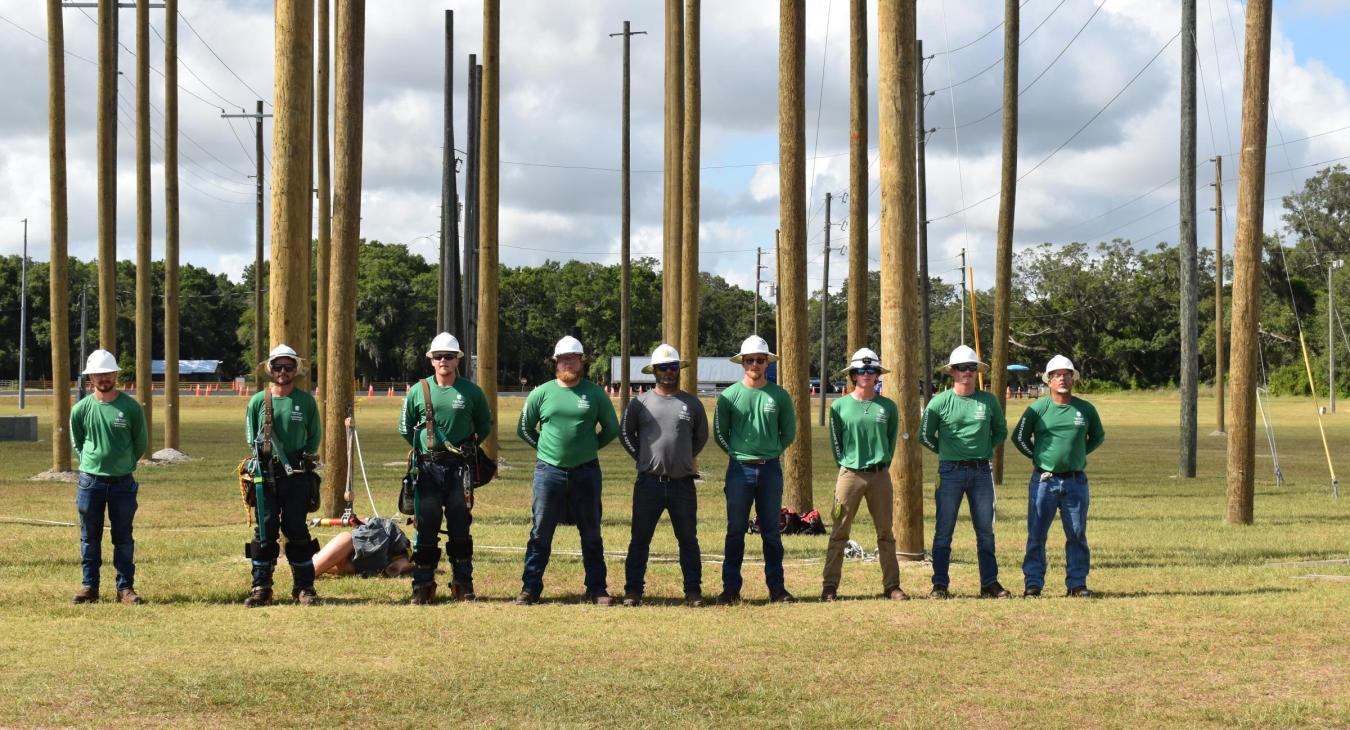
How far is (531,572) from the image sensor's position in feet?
39.0

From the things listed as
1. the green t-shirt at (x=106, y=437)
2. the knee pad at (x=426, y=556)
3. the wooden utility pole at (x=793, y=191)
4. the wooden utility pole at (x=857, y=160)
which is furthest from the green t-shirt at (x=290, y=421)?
the wooden utility pole at (x=857, y=160)

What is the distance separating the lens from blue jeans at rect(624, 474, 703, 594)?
39.3 feet

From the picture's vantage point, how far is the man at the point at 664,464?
11.9 meters

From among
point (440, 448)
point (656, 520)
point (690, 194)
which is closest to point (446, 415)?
point (440, 448)

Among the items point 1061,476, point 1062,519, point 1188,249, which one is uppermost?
point 1188,249

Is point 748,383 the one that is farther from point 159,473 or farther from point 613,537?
point 159,473

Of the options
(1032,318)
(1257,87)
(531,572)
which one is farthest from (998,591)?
(1032,318)

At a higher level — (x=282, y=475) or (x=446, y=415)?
(x=446, y=415)

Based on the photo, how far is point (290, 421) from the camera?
11.8 metres

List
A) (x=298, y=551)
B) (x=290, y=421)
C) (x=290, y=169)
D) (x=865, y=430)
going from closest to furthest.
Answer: (x=290, y=421)
(x=298, y=551)
(x=865, y=430)
(x=290, y=169)

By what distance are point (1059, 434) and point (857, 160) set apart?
8211 millimetres

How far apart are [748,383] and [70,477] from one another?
1791 cm

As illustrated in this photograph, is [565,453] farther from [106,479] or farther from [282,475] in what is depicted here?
[106,479]

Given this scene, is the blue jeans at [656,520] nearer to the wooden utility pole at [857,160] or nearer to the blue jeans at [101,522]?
the blue jeans at [101,522]
